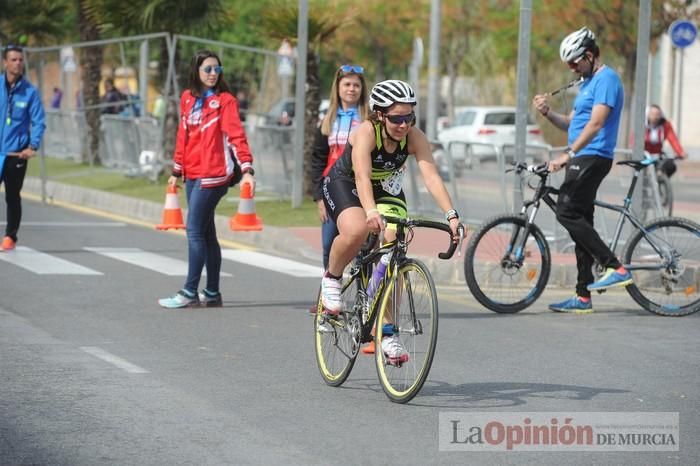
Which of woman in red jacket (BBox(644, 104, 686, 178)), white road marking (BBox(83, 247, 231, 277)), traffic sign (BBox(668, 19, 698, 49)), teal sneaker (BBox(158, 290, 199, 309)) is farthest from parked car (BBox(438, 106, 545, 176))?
teal sneaker (BBox(158, 290, 199, 309))

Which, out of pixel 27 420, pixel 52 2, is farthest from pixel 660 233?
pixel 52 2

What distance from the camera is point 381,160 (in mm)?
7355

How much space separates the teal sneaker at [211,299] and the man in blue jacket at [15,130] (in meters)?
3.46

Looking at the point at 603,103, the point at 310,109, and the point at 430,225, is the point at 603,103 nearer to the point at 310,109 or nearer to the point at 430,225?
the point at 430,225

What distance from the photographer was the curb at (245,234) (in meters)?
12.7

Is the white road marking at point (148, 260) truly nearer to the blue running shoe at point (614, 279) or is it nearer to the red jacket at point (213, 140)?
the red jacket at point (213, 140)

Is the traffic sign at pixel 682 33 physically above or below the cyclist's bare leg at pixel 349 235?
above

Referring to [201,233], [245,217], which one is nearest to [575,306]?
[245,217]

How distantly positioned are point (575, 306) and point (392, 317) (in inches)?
155

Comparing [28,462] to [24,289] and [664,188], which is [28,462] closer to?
[24,289]

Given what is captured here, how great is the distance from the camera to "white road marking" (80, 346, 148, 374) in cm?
796

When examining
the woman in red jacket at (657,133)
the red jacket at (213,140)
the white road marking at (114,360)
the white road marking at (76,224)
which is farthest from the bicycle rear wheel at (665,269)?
the woman in red jacket at (657,133)

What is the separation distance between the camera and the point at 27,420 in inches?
260

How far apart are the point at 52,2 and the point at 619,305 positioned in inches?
954
